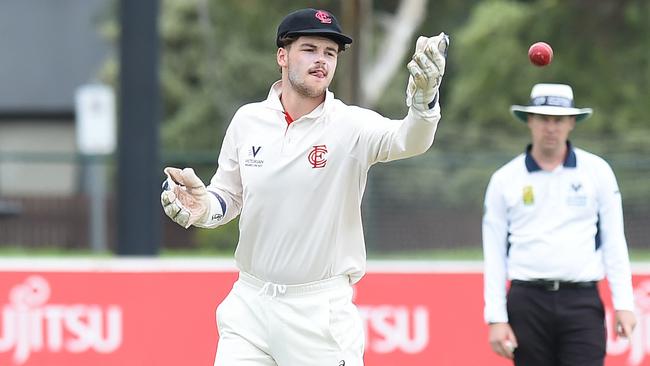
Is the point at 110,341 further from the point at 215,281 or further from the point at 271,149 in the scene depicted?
the point at 271,149

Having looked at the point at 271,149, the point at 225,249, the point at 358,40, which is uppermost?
the point at 358,40

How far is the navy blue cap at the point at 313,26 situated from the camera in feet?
18.2

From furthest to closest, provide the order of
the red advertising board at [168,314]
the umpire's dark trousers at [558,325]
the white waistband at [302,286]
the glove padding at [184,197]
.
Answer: the red advertising board at [168,314], the umpire's dark trousers at [558,325], the white waistband at [302,286], the glove padding at [184,197]

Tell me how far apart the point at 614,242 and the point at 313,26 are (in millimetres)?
2181

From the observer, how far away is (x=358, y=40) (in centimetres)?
2441

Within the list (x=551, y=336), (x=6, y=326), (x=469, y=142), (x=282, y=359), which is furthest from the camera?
(x=469, y=142)

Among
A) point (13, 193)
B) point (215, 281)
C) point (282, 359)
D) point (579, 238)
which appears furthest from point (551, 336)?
point (13, 193)

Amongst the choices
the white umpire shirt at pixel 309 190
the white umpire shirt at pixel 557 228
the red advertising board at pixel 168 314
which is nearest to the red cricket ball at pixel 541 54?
the white umpire shirt at pixel 309 190

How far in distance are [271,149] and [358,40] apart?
18.9 meters

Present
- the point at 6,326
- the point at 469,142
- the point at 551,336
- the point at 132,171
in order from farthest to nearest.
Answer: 1. the point at 469,142
2. the point at 132,171
3. the point at 6,326
4. the point at 551,336

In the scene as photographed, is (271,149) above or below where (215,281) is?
above

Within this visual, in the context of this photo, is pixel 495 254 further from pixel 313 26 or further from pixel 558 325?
pixel 313 26

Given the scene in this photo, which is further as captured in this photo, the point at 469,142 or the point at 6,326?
the point at 469,142

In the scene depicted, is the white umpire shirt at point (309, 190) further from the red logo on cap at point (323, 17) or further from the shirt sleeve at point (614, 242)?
the shirt sleeve at point (614, 242)
